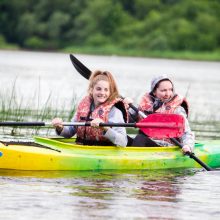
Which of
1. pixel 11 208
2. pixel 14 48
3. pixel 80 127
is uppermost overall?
pixel 14 48

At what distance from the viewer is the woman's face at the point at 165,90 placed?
1109cm

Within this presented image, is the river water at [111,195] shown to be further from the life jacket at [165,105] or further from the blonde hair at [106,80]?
the blonde hair at [106,80]

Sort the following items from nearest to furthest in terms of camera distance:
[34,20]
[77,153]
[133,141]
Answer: [77,153], [133,141], [34,20]

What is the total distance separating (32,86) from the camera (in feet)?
88.0

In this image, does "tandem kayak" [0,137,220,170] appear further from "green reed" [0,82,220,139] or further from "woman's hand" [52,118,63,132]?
"green reed" [0,82,220,139]

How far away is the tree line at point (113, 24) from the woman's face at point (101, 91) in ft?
196

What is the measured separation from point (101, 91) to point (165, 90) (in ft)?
3.50

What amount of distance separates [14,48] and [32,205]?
7041 cm

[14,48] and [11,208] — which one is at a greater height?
[14,48]

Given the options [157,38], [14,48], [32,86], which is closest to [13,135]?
[32,86]

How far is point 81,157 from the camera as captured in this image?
10289mm

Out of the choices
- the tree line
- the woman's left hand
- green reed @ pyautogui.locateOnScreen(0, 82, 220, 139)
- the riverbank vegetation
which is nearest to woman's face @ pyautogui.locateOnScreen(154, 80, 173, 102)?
the woman's left hand

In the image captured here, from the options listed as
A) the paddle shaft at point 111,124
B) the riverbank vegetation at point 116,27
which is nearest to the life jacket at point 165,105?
the paddle shaft at point 111,124

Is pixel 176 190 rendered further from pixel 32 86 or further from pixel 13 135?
pixel 32 86
